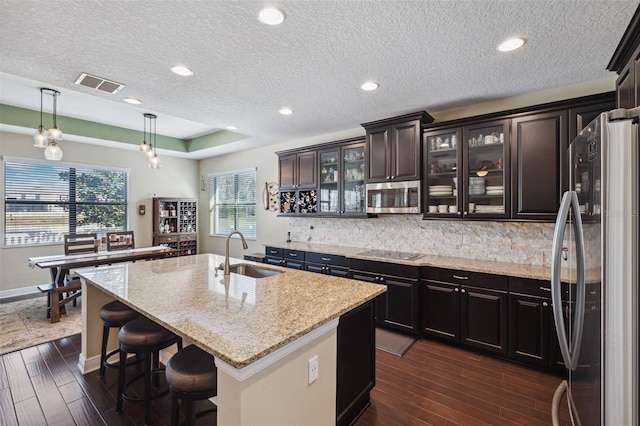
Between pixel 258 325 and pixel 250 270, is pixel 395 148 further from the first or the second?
pixel 258 325

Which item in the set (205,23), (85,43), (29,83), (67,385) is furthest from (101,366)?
(29,83)

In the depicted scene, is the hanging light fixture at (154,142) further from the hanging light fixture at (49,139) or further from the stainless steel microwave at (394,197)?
the stainless steel microwave at (394,197)

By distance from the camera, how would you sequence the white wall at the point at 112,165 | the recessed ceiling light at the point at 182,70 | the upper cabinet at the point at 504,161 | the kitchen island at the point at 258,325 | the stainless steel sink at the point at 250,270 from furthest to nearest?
the white wall at the point at 112,165 < the stainless steel sink at the point at 250,270 < the upper cabinet at the point at 504,161 < the recessed ceiling light at the point at 182,70 < the kitchen island at the point at 258,325

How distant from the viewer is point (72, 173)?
550cm

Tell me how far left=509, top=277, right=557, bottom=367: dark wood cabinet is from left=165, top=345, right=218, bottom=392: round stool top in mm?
2673

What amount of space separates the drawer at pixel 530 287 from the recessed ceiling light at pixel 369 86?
2.28 m

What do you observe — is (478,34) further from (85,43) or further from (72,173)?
(72,173)

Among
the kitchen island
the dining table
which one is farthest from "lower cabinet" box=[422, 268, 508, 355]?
the dining table

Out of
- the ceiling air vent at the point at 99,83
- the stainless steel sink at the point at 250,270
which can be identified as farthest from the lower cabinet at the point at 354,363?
the ceiling air vent at the point at 99,83

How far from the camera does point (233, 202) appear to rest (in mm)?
6578

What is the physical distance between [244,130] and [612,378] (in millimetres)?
4564

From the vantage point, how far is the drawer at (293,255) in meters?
4.34

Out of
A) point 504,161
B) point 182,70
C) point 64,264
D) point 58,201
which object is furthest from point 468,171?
point 58,201

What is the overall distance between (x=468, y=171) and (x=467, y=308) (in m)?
1.47
